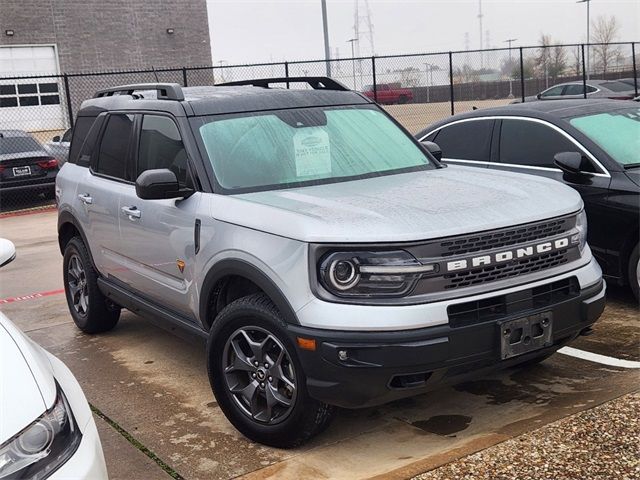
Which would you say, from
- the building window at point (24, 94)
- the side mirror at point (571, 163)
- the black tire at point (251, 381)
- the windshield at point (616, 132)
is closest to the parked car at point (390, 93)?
the windshield at point (616, 132)

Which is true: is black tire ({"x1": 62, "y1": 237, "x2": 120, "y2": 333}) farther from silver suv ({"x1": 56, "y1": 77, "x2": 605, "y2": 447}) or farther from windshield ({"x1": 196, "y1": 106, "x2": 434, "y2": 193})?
windshield ({"x1": 196, "y1": 106, "x2": 434, "y2": 193})

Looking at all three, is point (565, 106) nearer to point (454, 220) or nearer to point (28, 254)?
point (454, 220)

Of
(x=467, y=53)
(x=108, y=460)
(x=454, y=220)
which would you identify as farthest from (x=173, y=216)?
(x=467, y=53)

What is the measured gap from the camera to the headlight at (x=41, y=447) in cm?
234

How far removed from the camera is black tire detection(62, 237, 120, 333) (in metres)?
6.16

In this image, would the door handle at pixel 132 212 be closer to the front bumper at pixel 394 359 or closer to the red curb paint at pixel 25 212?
the front bumper at pixel 394 359

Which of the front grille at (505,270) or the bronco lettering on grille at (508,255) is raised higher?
the bronco lettering on grille at (508,255)

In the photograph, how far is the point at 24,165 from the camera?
15219mm

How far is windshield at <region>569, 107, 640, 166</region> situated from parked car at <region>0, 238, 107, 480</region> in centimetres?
482

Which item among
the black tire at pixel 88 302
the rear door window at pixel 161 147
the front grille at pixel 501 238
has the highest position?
the rear door window at pixel 161 147

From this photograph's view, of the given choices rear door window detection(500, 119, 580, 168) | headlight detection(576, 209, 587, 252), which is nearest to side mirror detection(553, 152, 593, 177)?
rear door window detection(500, 119, 580, 168)

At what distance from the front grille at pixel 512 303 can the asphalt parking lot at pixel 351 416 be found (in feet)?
→ 2.06

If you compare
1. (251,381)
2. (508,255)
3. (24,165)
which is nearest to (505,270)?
(508,255)

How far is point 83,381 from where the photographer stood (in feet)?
17.6
